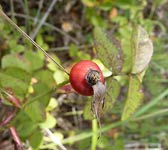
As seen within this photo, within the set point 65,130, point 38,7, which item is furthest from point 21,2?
point 65,130

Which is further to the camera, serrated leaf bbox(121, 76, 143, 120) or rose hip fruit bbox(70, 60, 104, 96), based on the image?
serrated leaf bbox(121, 76, 143, 120)

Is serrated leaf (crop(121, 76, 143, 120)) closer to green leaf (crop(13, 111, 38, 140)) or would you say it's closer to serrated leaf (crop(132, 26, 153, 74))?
serrated leaf (crop(132, 26, 153, 74))

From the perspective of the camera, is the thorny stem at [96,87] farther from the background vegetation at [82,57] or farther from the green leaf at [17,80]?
the background vegetation at [82,57]

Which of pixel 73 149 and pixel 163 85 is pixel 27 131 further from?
pixel 163 85

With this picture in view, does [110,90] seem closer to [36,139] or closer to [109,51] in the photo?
[109,51]

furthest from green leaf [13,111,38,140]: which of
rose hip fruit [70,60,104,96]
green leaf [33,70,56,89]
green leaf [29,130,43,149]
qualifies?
rose hip fruit [70,60,104,96]

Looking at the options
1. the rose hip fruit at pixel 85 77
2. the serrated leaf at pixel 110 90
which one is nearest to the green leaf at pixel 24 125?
the serrated leaf at pixel 110 90

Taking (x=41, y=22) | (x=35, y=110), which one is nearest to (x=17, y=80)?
(x=35, y=110)
